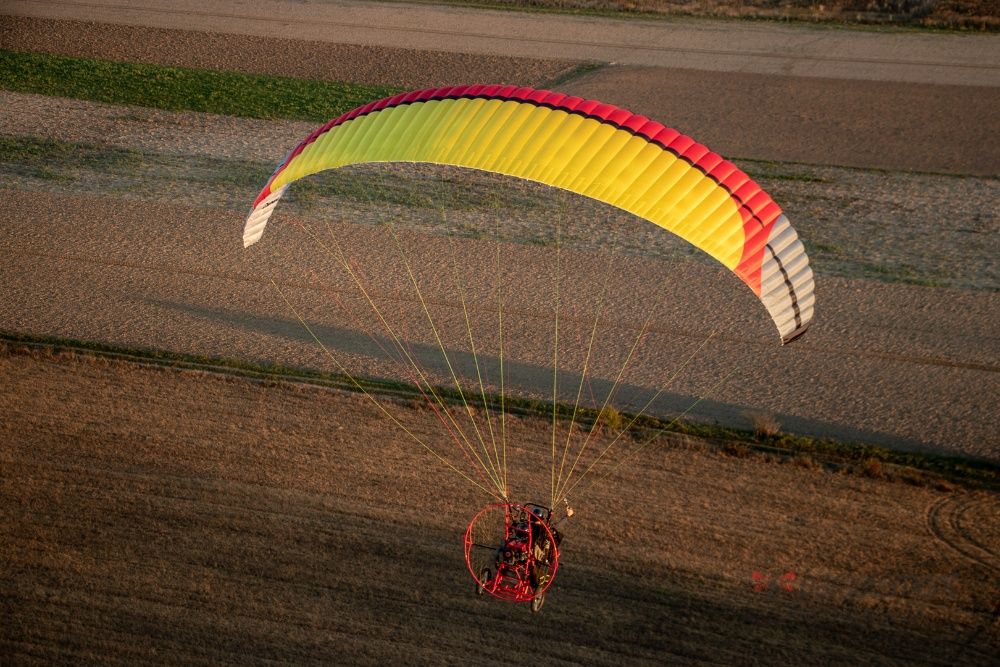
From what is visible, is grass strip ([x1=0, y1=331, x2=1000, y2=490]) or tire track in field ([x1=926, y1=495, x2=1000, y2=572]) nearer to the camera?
tire track in field ([x1=926, y1=495, x2=1000, y2=572])

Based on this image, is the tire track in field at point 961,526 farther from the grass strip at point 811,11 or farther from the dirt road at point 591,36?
the grass strip at point 811,11

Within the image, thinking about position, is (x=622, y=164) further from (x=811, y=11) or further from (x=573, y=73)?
(x=811, y=11)

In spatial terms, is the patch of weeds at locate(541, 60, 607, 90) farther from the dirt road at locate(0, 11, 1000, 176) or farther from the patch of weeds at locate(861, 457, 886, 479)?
the patch of weeds at locate(861, 457, 886, 479)

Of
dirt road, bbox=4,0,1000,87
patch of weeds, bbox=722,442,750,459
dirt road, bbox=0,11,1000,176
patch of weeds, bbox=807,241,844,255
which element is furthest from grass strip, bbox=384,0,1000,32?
patch of weeds, bbox=722,442,750,459

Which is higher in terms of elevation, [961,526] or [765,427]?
[765,427]

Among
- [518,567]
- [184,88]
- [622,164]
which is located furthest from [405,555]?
[184,88]

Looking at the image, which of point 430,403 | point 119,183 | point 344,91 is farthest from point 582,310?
point 344,91
